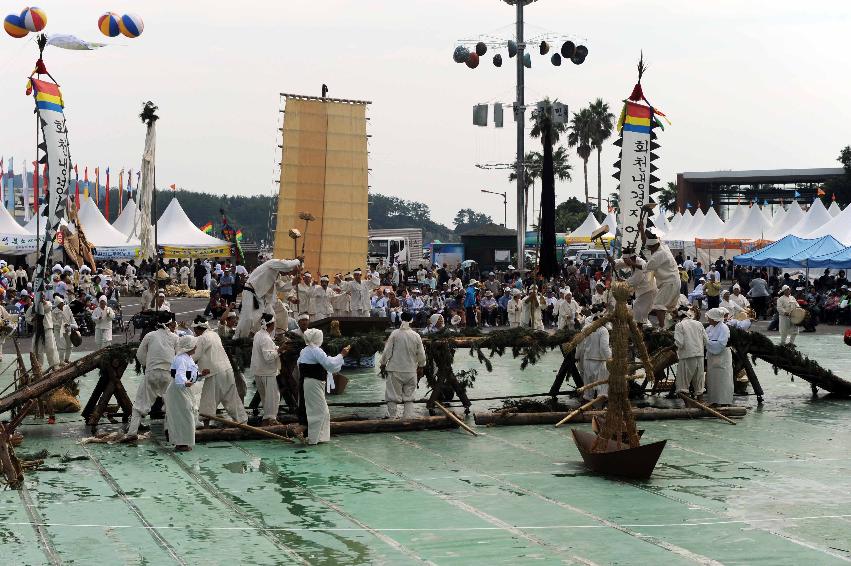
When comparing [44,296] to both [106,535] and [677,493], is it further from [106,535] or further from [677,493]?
[677,493]

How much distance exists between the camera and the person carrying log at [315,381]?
13992 mm

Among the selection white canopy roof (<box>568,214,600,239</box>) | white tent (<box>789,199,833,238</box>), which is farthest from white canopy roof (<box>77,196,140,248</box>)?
white tent (<box>789,199,833,238</box>)

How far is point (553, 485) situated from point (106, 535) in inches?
168

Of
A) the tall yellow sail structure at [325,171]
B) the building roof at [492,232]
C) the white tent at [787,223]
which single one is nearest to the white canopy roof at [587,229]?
the building roof at [492,232]

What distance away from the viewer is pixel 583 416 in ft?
51.2

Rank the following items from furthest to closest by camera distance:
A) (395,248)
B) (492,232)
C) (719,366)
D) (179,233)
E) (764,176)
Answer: (764,176), (395,248), (492,232), (179,233), (719,366)

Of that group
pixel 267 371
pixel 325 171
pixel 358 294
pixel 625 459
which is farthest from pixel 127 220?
pixel 625 459

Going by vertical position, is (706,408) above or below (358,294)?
below

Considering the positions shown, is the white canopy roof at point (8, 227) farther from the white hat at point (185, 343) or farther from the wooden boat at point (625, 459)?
the wooden boat at point (625, 459)

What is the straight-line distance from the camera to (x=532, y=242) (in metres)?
60.6

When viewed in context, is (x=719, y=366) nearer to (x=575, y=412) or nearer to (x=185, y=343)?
(x=575, y=412)

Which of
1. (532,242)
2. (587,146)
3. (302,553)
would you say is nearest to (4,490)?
(302,553)

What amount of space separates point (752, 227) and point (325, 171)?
1957 centimetres

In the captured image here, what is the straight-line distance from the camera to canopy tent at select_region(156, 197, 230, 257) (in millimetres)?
46094
